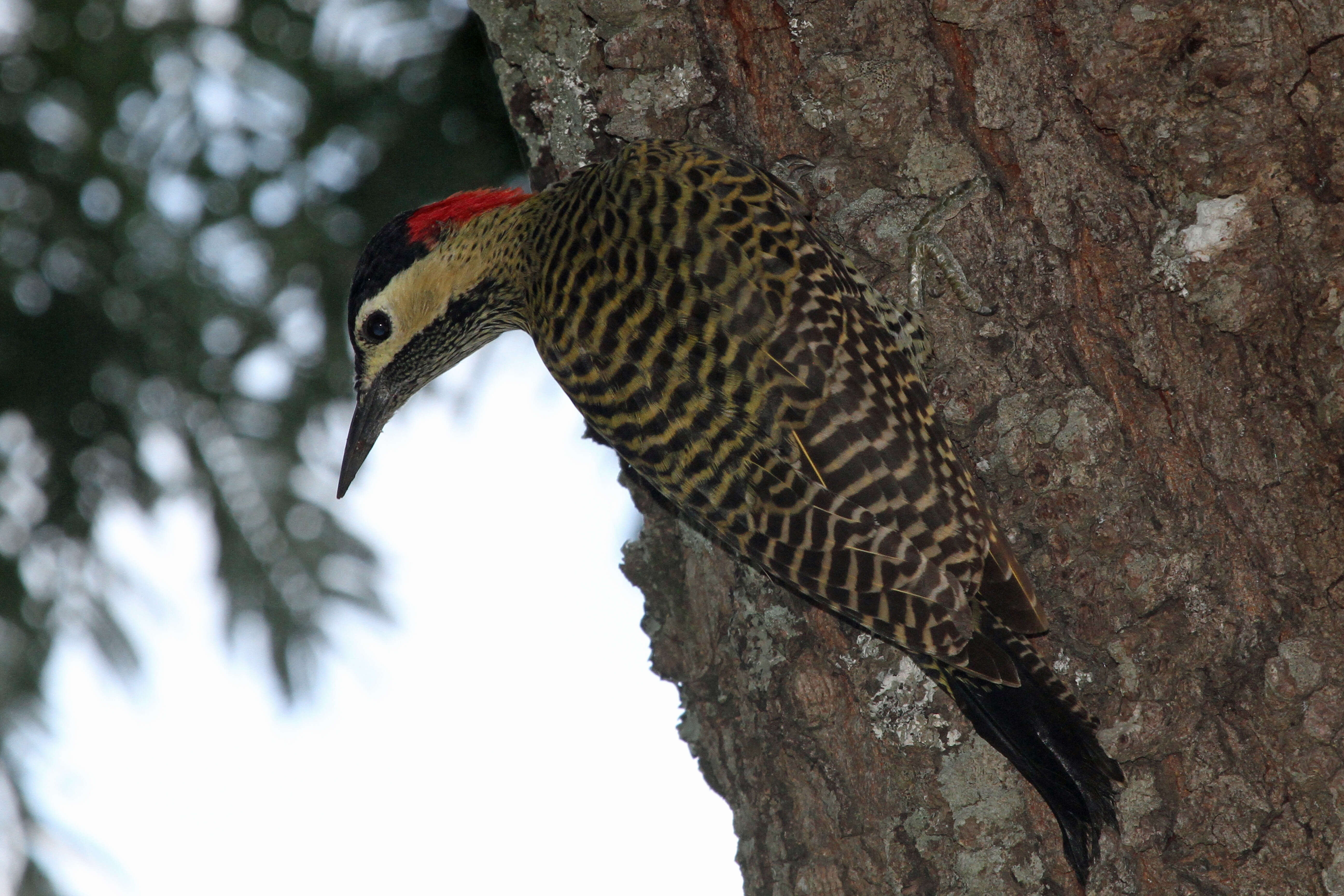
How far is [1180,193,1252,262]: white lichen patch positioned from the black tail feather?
2.44ft

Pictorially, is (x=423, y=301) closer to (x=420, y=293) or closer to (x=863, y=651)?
(x=420, y=293)

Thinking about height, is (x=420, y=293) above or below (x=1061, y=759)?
below

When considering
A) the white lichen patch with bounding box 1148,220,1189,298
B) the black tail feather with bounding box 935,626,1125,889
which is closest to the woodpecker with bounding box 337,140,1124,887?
the black tail feather with bounding box 935,626,1125,889

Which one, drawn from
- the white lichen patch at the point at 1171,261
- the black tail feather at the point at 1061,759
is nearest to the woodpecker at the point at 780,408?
the black tail feather at the point at 1061,759

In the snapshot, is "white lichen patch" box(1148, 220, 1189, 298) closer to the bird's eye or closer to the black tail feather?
the black tail feather

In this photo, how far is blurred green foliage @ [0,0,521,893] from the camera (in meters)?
2.63

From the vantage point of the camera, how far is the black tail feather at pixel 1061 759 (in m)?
1.88

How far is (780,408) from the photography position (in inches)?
90.4

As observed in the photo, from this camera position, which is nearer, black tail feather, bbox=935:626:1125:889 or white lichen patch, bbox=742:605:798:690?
black tail feather, bbox=935:626:1125:889

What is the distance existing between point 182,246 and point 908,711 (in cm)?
187

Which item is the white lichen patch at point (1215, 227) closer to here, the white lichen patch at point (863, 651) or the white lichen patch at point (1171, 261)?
the white lichen patch at point (1171, 261)

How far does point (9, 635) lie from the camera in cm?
265

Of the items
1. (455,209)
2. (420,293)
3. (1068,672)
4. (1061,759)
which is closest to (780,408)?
(1068,672)

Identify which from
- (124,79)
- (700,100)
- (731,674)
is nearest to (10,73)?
(124,79)
